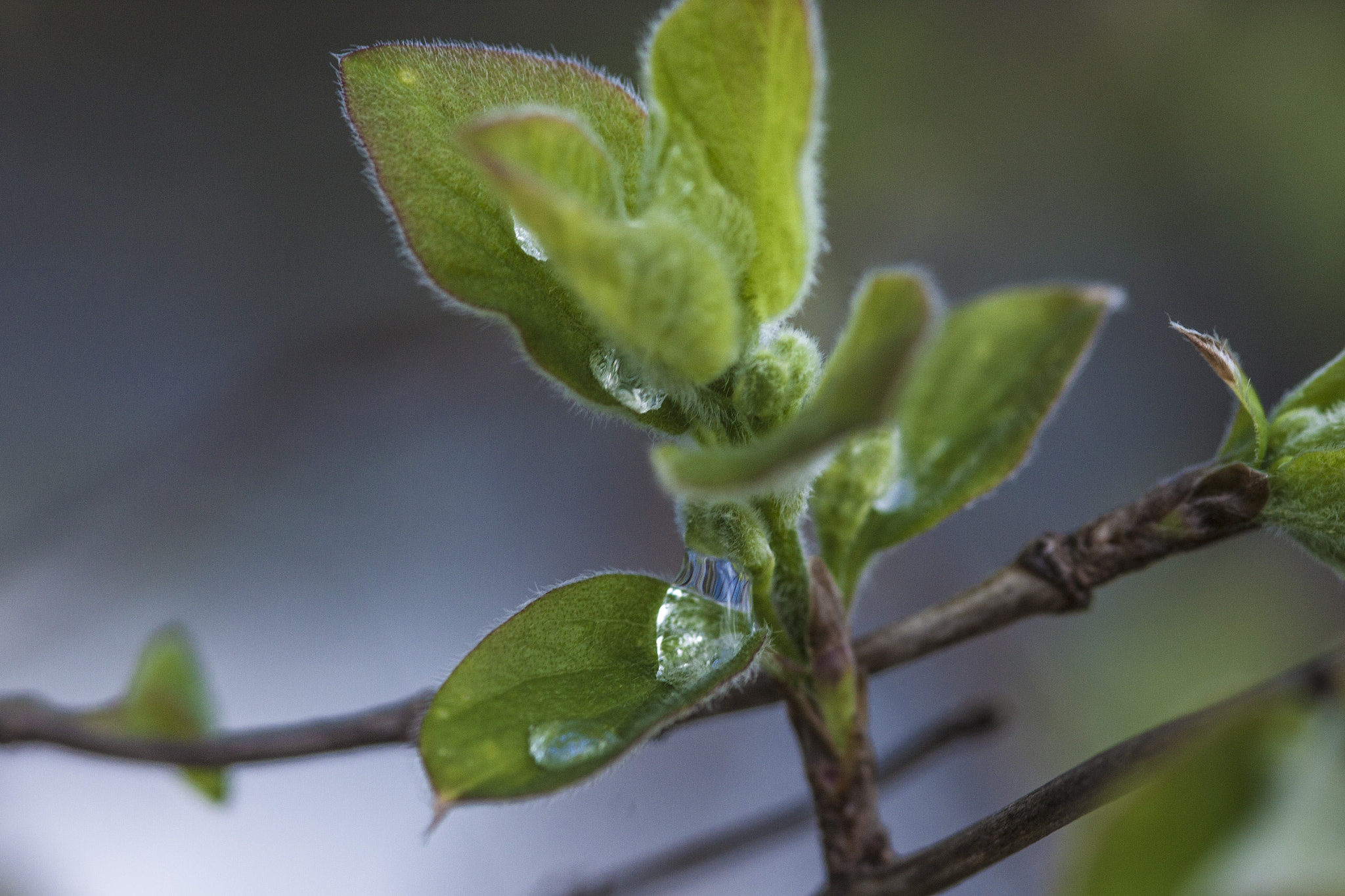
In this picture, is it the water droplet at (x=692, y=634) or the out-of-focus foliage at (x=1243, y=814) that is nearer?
the out-of-focus foliage at (x=1243, y=814)

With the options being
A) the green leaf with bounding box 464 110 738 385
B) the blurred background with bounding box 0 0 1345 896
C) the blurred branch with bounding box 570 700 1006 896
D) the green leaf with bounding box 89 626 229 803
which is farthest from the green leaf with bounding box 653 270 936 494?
the blurred background with bounding box 0 0 1345 896

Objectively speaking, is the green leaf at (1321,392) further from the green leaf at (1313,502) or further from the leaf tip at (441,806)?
the leaf tip at (441,806)

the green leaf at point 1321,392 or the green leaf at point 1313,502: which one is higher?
the green leaf at point 1321,392

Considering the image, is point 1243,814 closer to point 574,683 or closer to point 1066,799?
point 1066,799

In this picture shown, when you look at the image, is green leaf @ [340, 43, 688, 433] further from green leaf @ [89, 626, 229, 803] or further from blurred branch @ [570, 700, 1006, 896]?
green leaf @ [89, 626, 229, 803]

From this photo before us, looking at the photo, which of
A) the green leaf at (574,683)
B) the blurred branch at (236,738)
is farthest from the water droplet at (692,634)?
the blurred branch at (236,738)

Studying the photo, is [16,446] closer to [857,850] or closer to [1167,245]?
[857,850]

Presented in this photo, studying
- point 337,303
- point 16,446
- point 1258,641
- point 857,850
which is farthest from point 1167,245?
point 16,446
